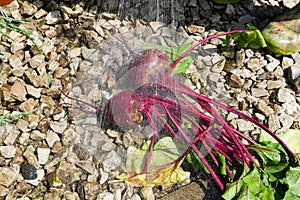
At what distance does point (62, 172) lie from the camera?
1.70m

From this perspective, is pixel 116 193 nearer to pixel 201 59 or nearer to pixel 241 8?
pixel 201 59

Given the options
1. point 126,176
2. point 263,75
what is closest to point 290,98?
point 263,75

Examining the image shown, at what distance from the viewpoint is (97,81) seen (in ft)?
6.27

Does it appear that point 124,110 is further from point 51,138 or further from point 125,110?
point 51,138

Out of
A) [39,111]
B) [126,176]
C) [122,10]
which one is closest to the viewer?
[126,176]

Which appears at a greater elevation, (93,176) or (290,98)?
(290,98)

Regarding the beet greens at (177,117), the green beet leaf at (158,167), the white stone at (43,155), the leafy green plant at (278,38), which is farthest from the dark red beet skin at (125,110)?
the leafy green plant at (278,38)

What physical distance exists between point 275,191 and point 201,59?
638mm

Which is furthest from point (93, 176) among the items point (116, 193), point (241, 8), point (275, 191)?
point (241, 8)

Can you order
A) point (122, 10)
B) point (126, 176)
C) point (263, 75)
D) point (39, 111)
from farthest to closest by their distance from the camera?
point (122, 10)
point (263, 75)
point (39, 111)
point (126, 176)

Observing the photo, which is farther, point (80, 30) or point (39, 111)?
point (80, 30)

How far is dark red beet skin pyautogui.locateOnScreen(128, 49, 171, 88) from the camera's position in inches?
71.6

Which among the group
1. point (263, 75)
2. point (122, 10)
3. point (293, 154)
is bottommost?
point (293, 154)

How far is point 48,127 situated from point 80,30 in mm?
473
